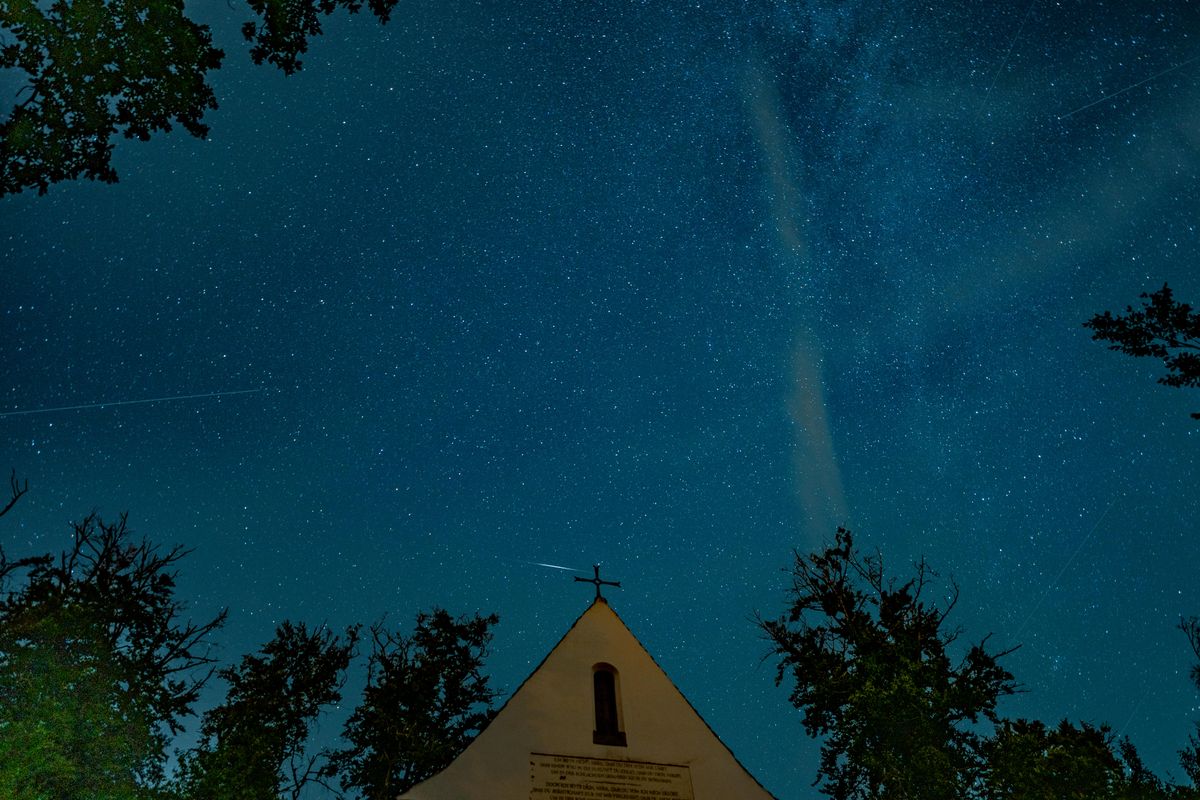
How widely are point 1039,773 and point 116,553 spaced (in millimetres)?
29416

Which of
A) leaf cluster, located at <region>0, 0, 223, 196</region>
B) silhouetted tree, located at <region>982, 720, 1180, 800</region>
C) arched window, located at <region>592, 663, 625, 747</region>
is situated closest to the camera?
leaf cluster, located at <region>0, 0, 223, 196</region>

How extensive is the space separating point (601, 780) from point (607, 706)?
1711 mm

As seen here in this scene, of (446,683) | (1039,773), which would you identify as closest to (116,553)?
(446,683)

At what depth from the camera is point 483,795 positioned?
11258 millimetres

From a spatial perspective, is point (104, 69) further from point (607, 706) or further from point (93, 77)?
point (607, 706)

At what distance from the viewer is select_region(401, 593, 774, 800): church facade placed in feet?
37.9

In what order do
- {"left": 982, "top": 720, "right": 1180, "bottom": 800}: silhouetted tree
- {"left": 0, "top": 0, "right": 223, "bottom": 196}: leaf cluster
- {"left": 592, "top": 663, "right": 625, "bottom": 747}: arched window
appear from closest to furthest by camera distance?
{"left": 0, "top": 0, "right": 223, "bottom": 196}: leaf cluster, {"left": 592, "top": 663, "right": 625, "bottom": 747}: arched window, {"left": 982, "top": 720, "right": 1180, "bottom": 800}: silhouetted tree

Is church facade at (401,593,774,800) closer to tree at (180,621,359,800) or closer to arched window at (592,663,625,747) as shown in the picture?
arched window at (592,663,625,747)

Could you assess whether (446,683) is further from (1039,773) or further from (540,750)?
(1039,773)

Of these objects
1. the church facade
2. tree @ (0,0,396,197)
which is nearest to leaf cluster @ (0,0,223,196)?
tree @ (0,0,396,197)

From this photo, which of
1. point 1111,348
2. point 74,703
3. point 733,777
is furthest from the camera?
point 74,703

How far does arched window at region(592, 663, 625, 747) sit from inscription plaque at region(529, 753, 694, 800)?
501 millimetres

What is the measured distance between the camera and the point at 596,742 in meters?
12.5

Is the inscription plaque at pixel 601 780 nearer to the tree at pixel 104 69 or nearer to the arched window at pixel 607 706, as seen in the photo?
the arched window at pixel 607 706
